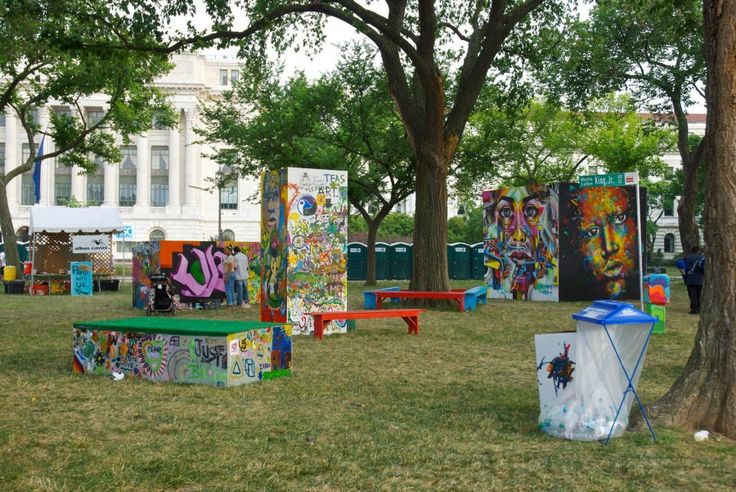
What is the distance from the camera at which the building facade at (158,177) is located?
79.1 meters

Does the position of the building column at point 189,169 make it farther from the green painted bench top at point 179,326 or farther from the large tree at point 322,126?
the green painted bench top at point 179,326

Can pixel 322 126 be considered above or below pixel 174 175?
below

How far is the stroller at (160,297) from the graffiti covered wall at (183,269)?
247cm

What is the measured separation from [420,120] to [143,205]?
6440cm

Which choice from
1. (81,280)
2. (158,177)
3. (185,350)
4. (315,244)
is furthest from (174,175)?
(185,350)

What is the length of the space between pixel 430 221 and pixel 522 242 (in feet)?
24.8

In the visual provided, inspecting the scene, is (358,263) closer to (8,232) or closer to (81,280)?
(81,280)

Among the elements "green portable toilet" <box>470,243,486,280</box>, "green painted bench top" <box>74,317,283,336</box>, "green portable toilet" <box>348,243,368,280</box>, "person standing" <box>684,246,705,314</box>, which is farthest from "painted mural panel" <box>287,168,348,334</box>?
"green portable toilet" <box>470,243,486,280</box>

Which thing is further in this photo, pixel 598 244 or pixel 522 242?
pixel 522 242

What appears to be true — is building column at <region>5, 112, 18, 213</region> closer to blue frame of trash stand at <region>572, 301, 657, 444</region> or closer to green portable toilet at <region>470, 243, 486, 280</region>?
green portable toilet at <region>470, 243, 486, 280</region>

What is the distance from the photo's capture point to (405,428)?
7020 millimetres

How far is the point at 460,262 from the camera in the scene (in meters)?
44.8

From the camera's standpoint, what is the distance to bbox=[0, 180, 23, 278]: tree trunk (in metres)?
33.8

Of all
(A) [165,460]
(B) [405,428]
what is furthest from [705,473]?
(A) [165,460]
